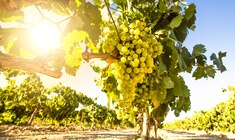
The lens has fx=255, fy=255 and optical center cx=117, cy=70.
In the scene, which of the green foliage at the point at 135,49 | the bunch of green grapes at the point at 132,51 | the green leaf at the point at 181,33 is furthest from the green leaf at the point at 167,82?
the green leaf at the point at 181,33

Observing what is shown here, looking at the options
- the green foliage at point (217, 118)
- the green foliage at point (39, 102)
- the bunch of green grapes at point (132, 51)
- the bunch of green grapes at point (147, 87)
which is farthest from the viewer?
the green foliage at point (39, 102)

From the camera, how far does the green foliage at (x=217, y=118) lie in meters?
24.6

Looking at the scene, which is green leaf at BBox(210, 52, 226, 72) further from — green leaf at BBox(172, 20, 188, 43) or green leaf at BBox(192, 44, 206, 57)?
green leaf at BBox(172, 20, 188, 43)

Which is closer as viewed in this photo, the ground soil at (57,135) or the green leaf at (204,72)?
the green leaf at (204,72)

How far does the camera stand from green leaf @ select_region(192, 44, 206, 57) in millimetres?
3114

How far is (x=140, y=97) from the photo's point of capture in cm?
268

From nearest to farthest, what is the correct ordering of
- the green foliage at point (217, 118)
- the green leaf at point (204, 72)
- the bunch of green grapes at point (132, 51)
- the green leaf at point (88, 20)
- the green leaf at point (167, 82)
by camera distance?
the bunch of green grapes at point (132, 51) → the green leaf at point (88, 20) → the green leaf at point (167, 82) → the green leaf at point (204, 72) → the green foliage at point (217, 118)

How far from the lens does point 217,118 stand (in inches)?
1329

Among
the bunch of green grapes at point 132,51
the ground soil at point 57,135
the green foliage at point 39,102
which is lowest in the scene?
the ground soil at point 57,135

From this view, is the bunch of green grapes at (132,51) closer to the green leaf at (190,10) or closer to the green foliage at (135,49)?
the green foliage at (135,49)

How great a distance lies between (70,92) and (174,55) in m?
33.7

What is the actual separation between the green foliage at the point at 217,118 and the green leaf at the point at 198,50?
63.0ft

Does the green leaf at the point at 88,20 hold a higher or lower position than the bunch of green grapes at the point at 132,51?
higher

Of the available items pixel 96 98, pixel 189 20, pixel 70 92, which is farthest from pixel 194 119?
pixel 189 20
